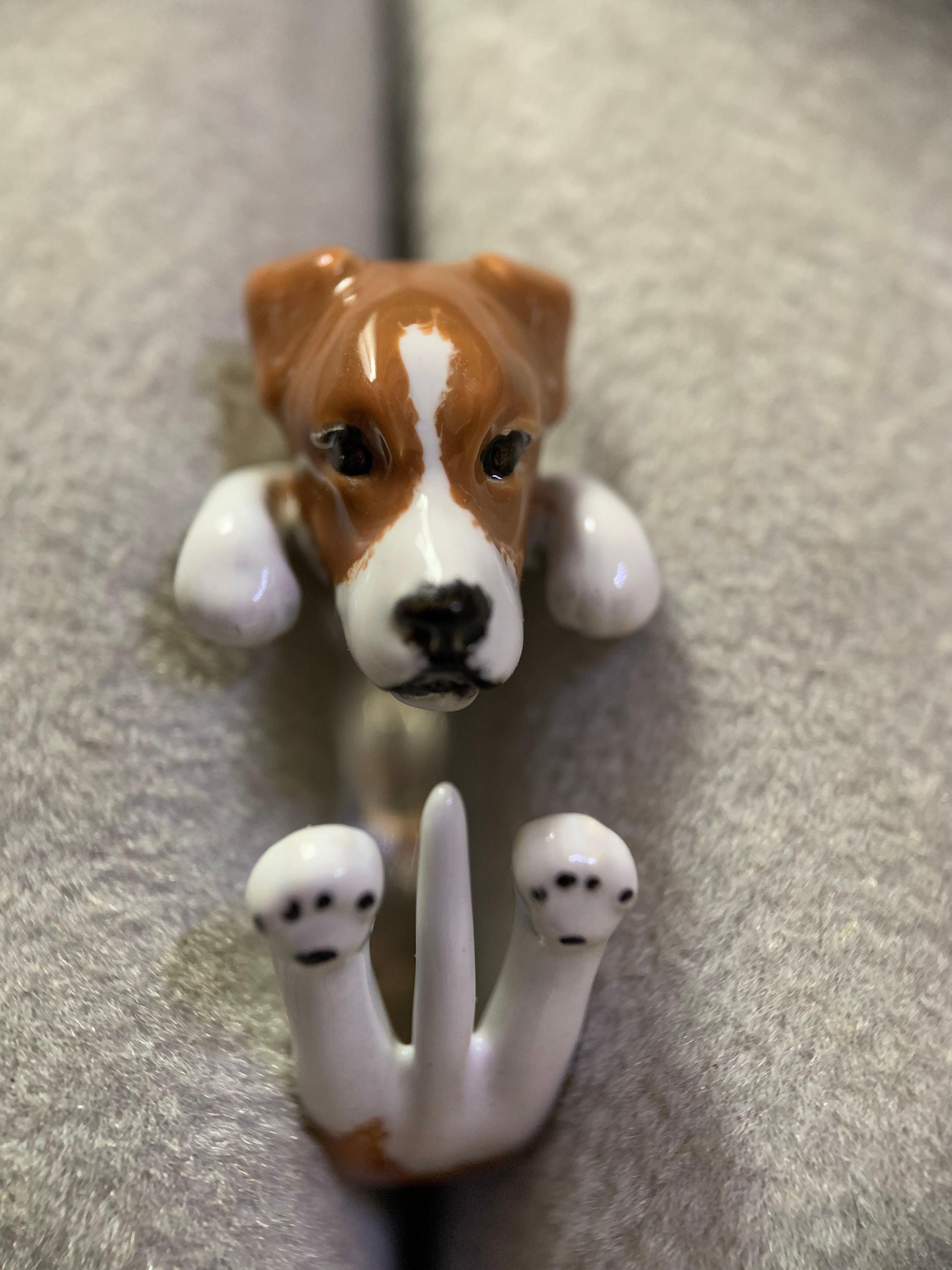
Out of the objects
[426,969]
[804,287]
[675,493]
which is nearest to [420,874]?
[426,969]

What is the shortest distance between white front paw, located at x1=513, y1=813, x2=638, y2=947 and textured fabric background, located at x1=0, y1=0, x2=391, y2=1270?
14cm

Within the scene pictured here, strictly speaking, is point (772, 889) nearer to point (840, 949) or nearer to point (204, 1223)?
point (840, 949)

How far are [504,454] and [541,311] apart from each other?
0.10m

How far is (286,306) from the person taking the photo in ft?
1.50

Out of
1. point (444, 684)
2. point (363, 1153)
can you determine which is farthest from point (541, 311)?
point (363, 1153)

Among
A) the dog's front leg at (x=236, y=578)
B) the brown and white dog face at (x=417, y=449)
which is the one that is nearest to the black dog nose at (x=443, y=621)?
the brown and white dog face at (x=417, y=449)

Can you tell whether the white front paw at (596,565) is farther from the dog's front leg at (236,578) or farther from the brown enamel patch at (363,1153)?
the brown enamel patch at (363,1153)

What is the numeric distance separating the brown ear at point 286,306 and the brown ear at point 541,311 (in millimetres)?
64

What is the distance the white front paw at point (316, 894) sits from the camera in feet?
1.14

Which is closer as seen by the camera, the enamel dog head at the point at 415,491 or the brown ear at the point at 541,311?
the enamel dog head at the point at 415,491

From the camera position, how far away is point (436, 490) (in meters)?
0.37

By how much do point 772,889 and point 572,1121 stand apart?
0.45 ft

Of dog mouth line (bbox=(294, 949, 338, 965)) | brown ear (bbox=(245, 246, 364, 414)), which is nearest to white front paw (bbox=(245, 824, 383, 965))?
dog mouth line (bbox=(294, 949, 338, 965))

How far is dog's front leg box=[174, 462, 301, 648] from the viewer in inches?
16.6
